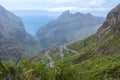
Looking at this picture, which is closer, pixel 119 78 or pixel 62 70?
pixel 62 70

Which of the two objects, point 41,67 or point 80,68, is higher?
point 41,67

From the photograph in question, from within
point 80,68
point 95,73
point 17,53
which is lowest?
point 80,68

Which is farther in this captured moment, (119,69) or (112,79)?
(119,69)

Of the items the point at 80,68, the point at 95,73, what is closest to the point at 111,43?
the point at 80,68

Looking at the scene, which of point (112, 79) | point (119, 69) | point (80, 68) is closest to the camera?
point (112, 79)

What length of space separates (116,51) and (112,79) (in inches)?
3102

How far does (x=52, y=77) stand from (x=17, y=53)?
173 feet

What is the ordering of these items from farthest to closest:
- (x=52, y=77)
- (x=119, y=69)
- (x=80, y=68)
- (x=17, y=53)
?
(x=80, y=68)
(x=119, y=69)
(x=52, y=77)
(x=17, y=53)

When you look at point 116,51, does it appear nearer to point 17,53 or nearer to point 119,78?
point 119,78

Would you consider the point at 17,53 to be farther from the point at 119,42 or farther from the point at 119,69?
the point at 119,42

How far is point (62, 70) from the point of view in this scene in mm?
77375

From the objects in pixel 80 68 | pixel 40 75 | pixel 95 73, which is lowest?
pixel 80 68

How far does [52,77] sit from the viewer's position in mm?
73625

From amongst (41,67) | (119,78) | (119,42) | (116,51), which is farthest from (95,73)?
(119,42)
